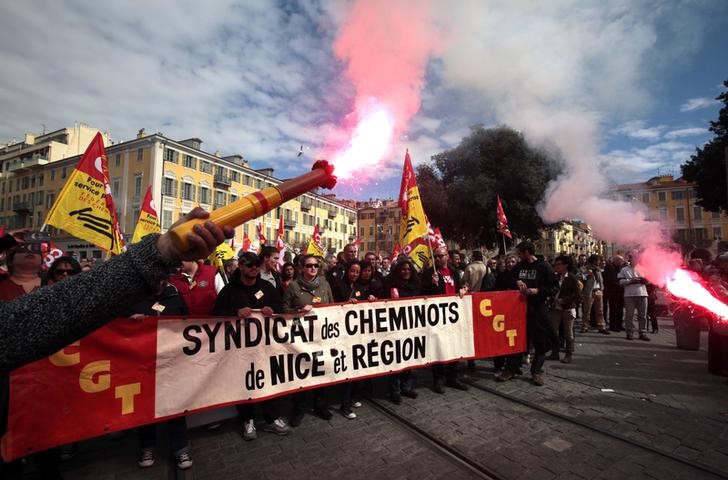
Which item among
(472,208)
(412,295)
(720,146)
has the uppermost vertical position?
(720,146)

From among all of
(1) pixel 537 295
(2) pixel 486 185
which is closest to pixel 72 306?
(1) pixel 537 295

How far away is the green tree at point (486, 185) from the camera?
101 feet

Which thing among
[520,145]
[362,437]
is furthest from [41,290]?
[520,145]

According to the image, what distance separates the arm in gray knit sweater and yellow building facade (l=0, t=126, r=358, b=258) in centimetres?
3516

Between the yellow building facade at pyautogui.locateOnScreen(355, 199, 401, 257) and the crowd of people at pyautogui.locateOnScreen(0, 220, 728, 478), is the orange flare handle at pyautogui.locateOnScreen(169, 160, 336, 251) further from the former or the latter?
the yellow building facade at pyautogui.locateOnScreen(355, 199, 401, 257)

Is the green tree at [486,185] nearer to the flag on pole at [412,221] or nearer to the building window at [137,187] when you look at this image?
the flag on pole at [412,221]

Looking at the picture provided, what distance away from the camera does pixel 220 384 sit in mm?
4500

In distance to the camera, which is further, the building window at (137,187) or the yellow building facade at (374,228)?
the yellow building facade at (374,228)

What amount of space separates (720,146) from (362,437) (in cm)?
3351

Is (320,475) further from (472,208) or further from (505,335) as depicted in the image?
(472,208)

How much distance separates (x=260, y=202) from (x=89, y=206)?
7151mm

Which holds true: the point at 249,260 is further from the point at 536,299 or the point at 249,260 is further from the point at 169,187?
the point at 169,187

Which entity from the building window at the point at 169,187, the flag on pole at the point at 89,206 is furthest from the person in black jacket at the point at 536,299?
the building window at the point at 169,187

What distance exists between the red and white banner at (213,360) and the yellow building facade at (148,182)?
3060 centimetres
